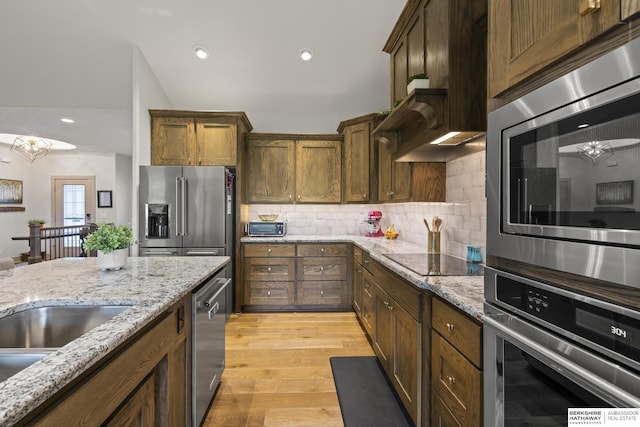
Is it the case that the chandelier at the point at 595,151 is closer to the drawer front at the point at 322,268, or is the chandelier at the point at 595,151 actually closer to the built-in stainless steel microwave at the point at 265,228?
the drawer front at the point at 322,268

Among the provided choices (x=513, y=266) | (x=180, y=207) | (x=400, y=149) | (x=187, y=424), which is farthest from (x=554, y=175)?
(x=180, y=207)

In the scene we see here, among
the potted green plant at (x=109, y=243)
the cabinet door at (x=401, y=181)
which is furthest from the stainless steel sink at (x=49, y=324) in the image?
the cabinet door at (x=401, y=181)

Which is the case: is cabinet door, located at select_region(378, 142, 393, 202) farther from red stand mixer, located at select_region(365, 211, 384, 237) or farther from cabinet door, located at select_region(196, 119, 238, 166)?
cabinet door, located at select_region(196, 119, 238, 166)

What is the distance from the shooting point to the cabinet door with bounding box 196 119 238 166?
3697 mm

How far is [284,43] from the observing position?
11.4 feet

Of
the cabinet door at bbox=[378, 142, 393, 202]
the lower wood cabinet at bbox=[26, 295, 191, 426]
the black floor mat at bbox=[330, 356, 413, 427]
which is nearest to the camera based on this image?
the lower wood cabinet at bbox=[26, 295, 191, 426]

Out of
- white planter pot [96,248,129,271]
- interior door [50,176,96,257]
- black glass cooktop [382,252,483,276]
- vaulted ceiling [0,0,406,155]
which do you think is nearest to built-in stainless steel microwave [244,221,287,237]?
vaulted ceiling [0,0,406,155]

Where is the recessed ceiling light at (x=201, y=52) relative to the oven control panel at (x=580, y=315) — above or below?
above

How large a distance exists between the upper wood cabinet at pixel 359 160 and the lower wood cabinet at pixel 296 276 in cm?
74

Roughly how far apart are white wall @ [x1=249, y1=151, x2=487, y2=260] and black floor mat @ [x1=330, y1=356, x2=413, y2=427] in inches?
45.6

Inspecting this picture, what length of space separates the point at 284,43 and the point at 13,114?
4624mm

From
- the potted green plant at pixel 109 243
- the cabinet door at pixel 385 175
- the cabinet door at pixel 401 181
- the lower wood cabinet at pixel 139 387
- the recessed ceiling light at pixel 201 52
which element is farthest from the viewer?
the recessed ceiling light at pixel 201 52

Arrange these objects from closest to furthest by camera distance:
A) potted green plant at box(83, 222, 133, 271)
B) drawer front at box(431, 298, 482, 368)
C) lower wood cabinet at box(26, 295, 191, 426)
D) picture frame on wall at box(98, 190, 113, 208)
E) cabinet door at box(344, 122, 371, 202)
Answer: lower wood cabinet at box(26, 295, 191, 426)
drawer front at box(431, 298, 482, 368)
potted green plant at box(83, 222, 133, 271)
cabinet door at box(344, 122, 371, 202)
picture frame on wall at box(98, 190, 113, 208)

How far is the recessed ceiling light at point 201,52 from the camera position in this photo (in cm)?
351
